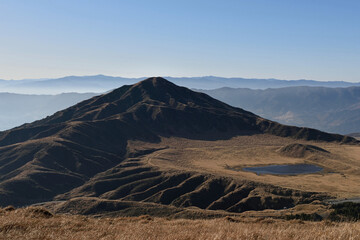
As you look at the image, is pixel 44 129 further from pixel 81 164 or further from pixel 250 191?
pixel 250 191

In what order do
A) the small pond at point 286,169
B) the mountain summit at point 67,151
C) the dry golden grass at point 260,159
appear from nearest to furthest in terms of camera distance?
1. the dry golden grass at point 260,159
2. the small pond at point 286,169
3. the mountain summit at point 67,151

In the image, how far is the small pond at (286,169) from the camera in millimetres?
120688

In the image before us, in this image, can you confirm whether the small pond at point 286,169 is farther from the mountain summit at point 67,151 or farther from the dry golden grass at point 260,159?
the mountain summit at point 67,151

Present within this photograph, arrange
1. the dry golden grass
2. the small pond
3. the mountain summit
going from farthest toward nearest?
the mountain summit → the small pond → the dry golden grass

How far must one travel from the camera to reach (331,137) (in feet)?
616

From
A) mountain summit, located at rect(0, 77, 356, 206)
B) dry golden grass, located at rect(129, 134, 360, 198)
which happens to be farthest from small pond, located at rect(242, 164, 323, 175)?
mountain summit, located at rect(0, 77, 356, 206)

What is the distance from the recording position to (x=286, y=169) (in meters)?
126

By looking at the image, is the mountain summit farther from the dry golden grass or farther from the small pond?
the small pond

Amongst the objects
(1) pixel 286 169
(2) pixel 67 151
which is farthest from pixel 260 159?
(2) pixel 67 151

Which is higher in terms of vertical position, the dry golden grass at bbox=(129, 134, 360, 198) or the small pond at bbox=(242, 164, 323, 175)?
the dry golden grass at bbox=(129, 134, 360, 198)

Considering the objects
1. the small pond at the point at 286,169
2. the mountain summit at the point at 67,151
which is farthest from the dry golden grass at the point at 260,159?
the mountain summit at the point at 67,151

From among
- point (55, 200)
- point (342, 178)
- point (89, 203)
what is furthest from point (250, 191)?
point (55, 200)

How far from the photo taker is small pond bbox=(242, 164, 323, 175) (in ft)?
396

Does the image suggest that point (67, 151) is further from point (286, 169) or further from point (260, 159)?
point (286, 169)
